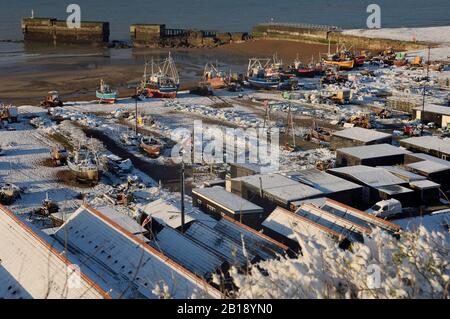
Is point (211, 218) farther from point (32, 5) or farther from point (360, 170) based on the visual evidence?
point (32, 5)

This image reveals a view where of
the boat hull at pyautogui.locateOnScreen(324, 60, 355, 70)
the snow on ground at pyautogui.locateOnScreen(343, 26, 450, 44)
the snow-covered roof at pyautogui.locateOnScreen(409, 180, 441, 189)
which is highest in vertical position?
the snow on ground at pyautogui.locateOnScreen(343, 26, 450, 44)

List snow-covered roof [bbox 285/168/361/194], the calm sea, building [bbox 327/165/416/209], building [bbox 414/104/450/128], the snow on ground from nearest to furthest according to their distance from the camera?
snow-covered roof [bbox 285/168/361/194]
building [bbox 327/165/416/209]
building [bbox 414/104/450/128]
the snow on ground
the calm sea

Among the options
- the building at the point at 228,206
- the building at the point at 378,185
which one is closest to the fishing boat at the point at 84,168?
the building at the point at 228,206

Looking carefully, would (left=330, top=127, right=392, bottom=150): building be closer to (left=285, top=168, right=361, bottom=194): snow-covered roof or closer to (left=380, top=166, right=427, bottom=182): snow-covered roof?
(left=380, top=166, right=427, bottom=182): snow-covered roof

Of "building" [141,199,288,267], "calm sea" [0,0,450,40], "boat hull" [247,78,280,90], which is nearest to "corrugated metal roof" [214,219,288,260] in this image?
"building" [141,199,288,267]

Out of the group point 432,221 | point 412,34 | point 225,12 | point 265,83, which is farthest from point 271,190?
point 225,12

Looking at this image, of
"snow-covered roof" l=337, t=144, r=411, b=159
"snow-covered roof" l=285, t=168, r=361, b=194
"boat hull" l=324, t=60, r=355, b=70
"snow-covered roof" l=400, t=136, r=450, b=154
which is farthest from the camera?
"boat hull" l=324, t=60, r=355, b=70
